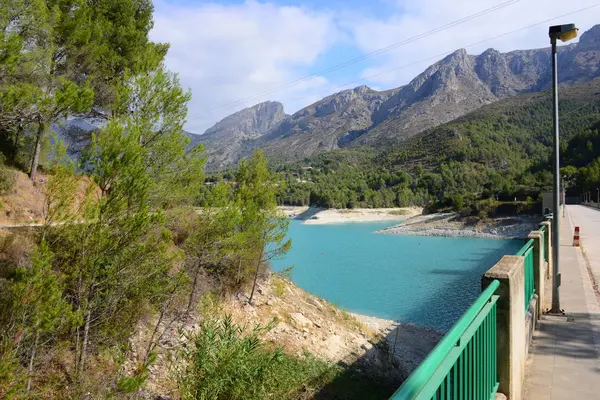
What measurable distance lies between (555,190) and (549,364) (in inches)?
136

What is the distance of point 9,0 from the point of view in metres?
9.64

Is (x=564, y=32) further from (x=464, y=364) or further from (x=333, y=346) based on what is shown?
(x=333, y=346)

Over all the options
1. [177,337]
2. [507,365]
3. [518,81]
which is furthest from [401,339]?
[518,81]

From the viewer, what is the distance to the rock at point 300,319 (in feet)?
39.6

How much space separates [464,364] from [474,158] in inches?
4213

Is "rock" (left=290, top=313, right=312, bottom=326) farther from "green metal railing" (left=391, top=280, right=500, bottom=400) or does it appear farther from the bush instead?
"green metal railing" (left=391, top=280, right=500, bottom=400)

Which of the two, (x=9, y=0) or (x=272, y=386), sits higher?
(x=9, y=0)

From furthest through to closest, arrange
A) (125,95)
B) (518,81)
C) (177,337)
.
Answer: (518,81) → (177,337) → (125,95)

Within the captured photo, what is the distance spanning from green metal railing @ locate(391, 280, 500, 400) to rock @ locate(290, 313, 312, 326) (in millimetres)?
9427

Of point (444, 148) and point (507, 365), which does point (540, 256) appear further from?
point (444, 148)

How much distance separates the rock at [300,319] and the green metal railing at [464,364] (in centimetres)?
943

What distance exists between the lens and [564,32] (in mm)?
5957

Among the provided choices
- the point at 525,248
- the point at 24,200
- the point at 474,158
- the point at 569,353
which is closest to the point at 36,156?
the point at 24,200

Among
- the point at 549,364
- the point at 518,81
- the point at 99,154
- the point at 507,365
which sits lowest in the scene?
the point at 549,364
